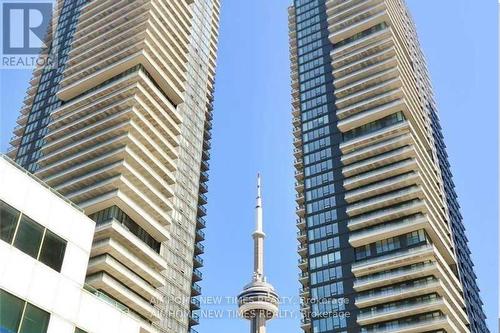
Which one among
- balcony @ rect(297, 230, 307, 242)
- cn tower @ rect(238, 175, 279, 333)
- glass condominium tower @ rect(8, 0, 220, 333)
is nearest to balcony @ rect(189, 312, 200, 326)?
glass condominium tower @ rect(8, 0, 220, 333)

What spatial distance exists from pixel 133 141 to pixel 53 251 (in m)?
78.8

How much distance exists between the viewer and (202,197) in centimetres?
12712

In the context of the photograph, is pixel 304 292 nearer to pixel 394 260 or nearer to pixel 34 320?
pixel 394 260

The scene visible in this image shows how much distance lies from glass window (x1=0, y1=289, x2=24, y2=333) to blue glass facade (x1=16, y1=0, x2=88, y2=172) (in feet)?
340

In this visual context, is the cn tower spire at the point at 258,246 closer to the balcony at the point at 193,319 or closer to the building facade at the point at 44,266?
the balcony at the point at 193,319

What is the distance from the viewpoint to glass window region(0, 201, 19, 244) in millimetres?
25391

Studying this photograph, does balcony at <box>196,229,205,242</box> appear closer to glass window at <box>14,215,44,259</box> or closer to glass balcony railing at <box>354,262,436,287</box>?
glass balcony railing at <box>354,262,436,287</box>

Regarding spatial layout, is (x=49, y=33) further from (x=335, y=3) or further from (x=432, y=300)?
(x=432, y=300)

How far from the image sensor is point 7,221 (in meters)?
25.8

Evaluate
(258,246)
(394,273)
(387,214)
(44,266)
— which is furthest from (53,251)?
(258,246)

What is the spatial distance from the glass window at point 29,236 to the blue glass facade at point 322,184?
286 feet

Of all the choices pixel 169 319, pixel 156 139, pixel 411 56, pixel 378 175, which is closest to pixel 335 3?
pixel 411 56

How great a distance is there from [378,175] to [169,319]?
48.9 meters

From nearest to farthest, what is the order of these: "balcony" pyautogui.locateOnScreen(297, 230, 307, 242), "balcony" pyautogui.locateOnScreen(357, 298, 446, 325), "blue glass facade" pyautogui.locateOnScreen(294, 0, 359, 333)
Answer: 1. "balcony" pyautogui.locateOnScreen(357, 298, 446, 325)
2. "blue glass facade" pyautogui.locateOnScreen(294, 0, 359, 333)
3. "balcony" pyautogui.locateOnScreen(297, 230, 307, 242)
